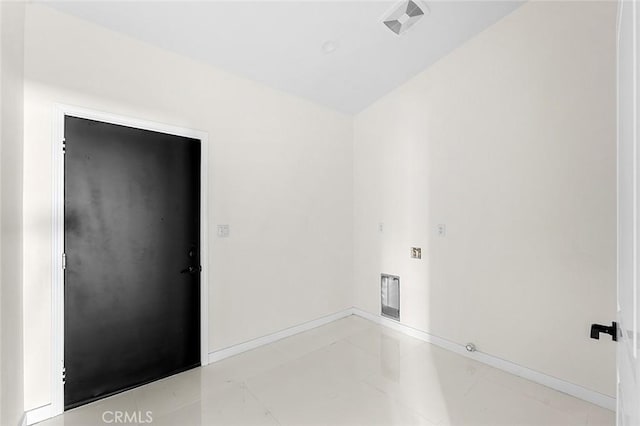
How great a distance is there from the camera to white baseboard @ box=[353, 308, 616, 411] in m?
2.04

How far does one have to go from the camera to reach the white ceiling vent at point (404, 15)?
2.23 meters

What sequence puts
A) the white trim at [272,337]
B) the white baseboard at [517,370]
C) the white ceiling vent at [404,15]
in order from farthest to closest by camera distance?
the white trim at [272,337] → the white ceiling vent at [404,15] → the white baseboard at [517,370]

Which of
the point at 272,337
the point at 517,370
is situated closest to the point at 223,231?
the point at 272,337

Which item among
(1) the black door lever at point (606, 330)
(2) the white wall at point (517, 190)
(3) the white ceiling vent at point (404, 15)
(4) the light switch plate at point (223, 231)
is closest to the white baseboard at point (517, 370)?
(2) the white wall at point (517, 190)

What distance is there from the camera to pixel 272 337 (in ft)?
9.95

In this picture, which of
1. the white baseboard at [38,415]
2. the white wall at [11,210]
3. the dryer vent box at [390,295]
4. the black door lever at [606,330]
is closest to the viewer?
the black door lever at [606,330]

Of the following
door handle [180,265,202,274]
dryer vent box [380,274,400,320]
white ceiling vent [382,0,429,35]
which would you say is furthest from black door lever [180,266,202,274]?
white ceiling vent [382,0,429,35]

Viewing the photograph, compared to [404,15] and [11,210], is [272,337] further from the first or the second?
[404,15]

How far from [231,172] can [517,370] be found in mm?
3080

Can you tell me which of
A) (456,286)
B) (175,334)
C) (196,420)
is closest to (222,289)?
(175,334)

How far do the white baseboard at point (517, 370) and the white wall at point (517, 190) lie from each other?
0.15 ft

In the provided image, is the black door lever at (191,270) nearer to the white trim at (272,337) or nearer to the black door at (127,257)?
the black door at (127,257)

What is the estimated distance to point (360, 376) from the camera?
243 cm

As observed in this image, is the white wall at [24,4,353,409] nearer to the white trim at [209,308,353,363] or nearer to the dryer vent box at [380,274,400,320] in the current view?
the white trim at [209,308,353,363]
